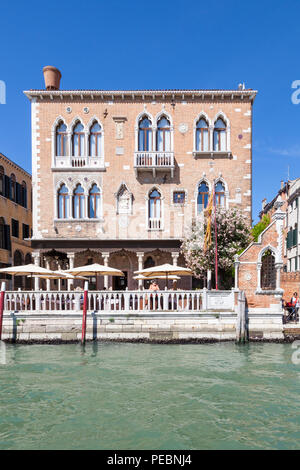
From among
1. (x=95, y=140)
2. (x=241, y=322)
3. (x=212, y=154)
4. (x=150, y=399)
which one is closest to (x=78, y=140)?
(x=95, y=140)

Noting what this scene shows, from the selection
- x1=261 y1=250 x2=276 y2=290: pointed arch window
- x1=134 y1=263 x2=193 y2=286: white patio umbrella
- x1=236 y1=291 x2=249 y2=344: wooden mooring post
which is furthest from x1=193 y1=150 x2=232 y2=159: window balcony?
x1=236 y1=291 x2=249 y2=344: wooden mooring post

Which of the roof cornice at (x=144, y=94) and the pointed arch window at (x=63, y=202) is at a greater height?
the roof cornice at (x=144, y=94)

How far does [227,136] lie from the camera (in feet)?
62.5

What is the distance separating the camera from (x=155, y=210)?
19094 millimetres

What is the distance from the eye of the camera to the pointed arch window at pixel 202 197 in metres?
18.9

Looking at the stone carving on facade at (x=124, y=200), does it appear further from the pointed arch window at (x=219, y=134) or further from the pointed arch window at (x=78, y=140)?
the pointed arch window at (x=219, y=134)

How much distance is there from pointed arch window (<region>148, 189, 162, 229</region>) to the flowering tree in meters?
2.28

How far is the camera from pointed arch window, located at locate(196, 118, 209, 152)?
753 inches

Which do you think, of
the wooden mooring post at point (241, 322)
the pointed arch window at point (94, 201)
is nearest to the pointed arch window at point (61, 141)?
the pointed arch window at point (94, 201)

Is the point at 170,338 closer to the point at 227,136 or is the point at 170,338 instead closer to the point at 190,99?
the point at 227,136

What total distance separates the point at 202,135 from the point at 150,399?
15053 mm

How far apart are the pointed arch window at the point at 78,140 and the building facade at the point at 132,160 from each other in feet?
0.18

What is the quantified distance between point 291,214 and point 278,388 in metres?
25.0

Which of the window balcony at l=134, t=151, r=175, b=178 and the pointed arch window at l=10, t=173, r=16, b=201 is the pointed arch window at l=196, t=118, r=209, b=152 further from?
the pointed arch window at l=10, t=173, r=16, b=201
